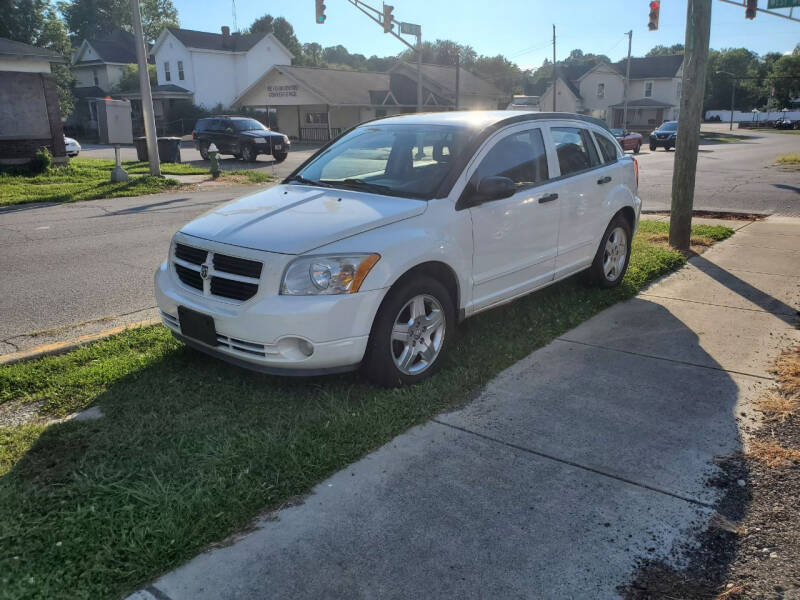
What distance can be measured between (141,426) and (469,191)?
2668mm

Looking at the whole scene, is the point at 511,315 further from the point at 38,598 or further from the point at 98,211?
the point at 98,211

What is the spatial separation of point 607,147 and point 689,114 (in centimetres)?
254

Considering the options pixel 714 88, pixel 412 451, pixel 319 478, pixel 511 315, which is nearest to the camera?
pixel 319 478

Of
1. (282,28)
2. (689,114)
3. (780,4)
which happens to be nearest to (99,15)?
(282,28)

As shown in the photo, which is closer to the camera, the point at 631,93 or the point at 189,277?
the point at 189,277

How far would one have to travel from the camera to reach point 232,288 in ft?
13.4

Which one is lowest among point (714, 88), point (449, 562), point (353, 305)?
point (449, 562)

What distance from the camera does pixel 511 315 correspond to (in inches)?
236

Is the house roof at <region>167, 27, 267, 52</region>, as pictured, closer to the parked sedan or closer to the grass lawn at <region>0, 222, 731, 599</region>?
the parked sedan

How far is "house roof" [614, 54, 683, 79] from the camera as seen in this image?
68750 mm

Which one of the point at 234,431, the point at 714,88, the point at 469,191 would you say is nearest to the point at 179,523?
the point at 234,431

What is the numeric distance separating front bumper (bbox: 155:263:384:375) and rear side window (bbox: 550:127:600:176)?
265 cm

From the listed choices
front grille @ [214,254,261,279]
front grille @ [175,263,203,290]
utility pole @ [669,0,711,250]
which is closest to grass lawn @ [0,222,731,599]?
front grille @ [175,263,203,290]

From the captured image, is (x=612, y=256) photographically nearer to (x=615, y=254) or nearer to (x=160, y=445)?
(x=615, y=254)
